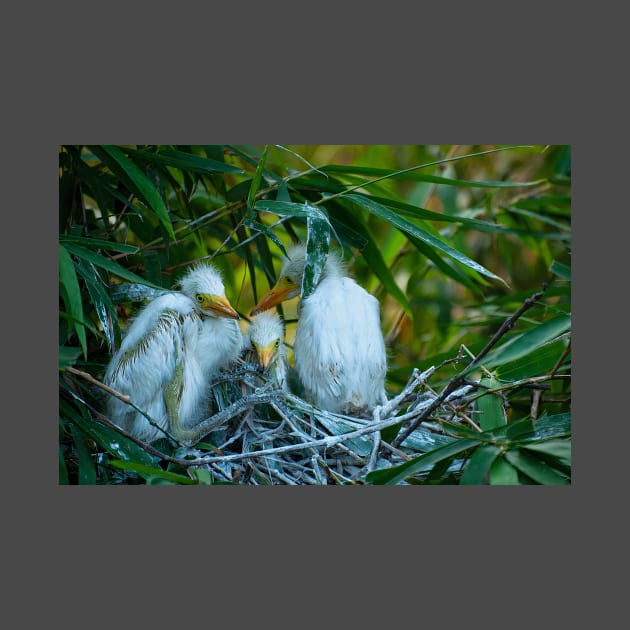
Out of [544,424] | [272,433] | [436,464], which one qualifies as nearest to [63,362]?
[272,433]

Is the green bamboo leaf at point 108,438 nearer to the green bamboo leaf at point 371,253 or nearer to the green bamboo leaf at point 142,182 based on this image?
the green bamboo leaf at point 142,182

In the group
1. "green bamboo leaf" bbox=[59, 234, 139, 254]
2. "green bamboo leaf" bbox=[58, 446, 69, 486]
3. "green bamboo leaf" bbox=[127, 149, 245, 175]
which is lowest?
"green bamboo leaf" bbox=[58, 446, 69, 486]

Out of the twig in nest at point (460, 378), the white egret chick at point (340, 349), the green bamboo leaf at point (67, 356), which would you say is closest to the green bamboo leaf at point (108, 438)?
the green bamboo leaf at point (67, 356)

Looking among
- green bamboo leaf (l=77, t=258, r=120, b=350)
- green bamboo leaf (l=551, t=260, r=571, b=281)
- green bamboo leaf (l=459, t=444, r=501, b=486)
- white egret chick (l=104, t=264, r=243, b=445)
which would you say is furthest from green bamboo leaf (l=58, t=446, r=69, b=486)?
green bamboo leaf (l=551, t=260, r=571, b=281)

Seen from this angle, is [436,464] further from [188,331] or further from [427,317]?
[427,317]

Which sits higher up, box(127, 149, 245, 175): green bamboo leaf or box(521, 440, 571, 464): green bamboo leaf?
box(127, 149, 245, 175): green bamboo leaf

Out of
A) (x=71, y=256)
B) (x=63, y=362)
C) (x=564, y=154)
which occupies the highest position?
(x=564, y=154)

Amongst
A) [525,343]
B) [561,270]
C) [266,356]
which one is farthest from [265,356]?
[561,270]

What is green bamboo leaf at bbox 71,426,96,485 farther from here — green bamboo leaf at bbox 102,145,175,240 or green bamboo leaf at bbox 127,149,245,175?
green bamboo leaf at bbox 127,149,245,175
